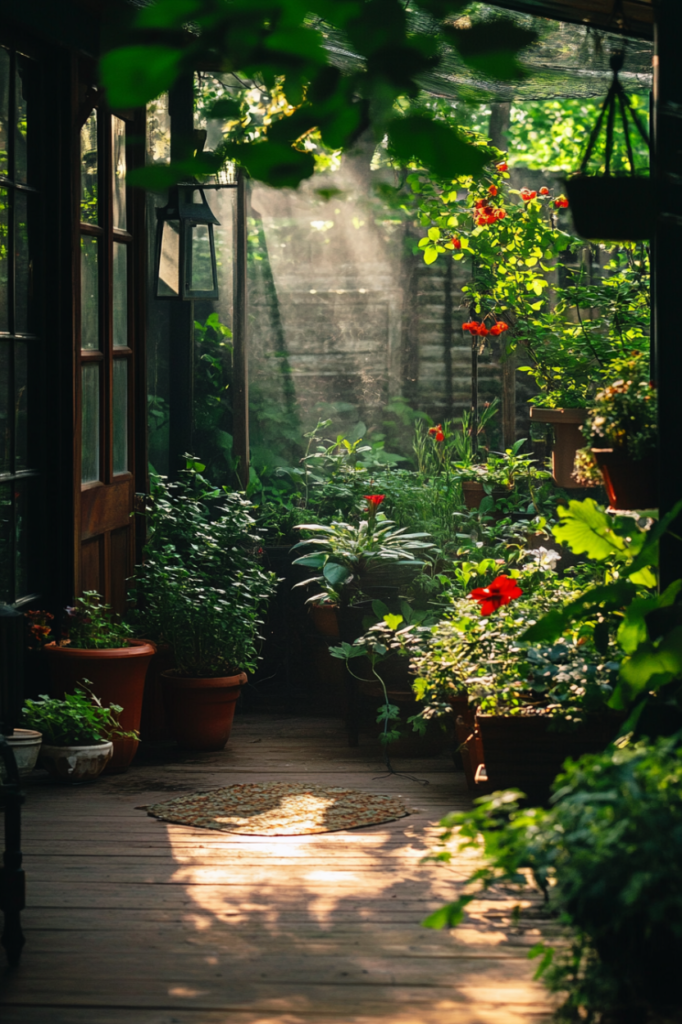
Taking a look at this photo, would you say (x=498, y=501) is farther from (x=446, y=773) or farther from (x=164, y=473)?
(x=164, y=473)

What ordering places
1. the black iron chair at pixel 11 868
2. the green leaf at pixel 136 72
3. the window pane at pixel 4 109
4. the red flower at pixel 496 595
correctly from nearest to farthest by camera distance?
the green leaf at pixel 136 72
the black iron chair at pixel 11 868
the red flower at pixel 496 595
the window pane at pixel 4 109

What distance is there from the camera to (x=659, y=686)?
255 centimetres

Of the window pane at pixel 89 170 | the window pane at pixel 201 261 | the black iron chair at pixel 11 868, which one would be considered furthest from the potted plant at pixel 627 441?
the window pane at pixel 201 261

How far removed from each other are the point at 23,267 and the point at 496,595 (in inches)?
86.4

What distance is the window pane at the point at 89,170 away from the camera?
4461 millimetres

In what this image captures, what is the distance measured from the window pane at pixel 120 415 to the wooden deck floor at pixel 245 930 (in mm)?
1678

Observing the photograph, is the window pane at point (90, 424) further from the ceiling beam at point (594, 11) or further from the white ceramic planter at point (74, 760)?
the ceiling beam at point (594, 11)

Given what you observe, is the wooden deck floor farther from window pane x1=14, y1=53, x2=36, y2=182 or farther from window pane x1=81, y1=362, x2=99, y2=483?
window pane x1=14, y1=53, x2=36, y2=182

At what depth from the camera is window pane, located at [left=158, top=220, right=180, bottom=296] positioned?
16.6 ft

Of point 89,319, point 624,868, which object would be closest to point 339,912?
point 624,868

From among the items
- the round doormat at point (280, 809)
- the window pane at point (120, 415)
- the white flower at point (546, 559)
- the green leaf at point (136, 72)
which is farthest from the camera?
the window pane at point (120, 415)

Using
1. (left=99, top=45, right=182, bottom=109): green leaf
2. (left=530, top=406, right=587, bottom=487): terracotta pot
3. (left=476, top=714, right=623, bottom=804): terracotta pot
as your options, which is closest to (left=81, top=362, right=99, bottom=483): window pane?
(left=530, top=406, right=587, bottom=487): terracotta pot

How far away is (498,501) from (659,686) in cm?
280

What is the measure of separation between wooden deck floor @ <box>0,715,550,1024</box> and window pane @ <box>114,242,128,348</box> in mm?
2136
